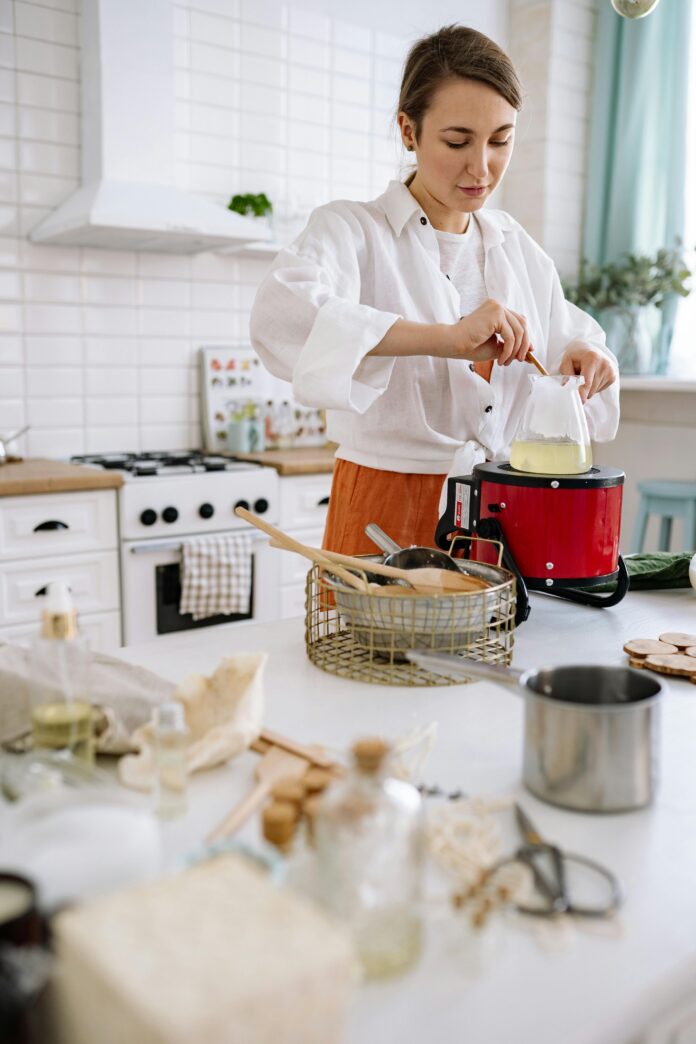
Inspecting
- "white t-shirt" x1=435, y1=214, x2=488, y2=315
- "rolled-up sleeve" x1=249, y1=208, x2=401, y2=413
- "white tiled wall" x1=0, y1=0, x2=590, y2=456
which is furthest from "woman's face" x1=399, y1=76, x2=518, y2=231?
"white tiled wall" x1=0, y1=0, x2=590, y2=456

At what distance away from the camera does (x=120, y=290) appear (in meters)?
3.23

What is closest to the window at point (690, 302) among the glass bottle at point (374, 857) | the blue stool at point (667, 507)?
the blue stool at point (667, 507)

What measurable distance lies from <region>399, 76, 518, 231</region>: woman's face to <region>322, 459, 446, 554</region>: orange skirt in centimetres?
51

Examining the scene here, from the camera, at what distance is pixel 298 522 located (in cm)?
313

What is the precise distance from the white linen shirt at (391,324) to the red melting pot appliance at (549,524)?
0.89 feet

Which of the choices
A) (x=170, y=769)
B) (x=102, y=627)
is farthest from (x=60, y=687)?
(x=102, y=627)

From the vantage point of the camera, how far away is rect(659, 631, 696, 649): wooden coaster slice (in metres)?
1.33

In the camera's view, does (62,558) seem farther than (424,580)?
Yes

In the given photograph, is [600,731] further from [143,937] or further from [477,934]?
[143,937]

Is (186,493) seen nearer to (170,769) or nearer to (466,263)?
(466,263)

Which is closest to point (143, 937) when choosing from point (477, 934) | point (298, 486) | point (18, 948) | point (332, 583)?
point (18, 948)

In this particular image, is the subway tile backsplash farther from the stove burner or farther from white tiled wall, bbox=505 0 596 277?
white tiled wall, bbox=505 0 596 277

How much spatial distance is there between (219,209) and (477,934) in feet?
9.08

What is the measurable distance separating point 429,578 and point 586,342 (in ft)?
2.64
